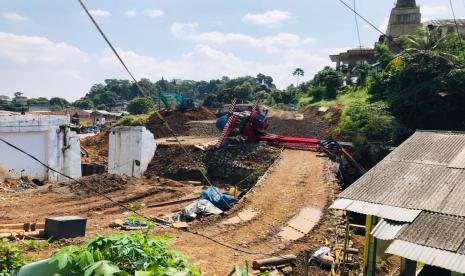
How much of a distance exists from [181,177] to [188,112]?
1584 cm

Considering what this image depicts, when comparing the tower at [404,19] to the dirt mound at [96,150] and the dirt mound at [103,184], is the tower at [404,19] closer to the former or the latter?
the dirt mound at [96,150]

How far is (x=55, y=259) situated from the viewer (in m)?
4.88

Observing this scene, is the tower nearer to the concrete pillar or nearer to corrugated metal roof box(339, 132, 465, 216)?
corrugated metal roof box(339, 132, 465, 216)

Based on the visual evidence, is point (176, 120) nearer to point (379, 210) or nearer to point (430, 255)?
point (379, 210)

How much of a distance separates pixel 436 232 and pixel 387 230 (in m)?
0.83

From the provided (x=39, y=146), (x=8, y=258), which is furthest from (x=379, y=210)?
(x=39, y=146)

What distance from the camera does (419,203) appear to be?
301 inches

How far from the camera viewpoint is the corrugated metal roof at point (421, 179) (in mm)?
7555

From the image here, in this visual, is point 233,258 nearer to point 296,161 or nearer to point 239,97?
point 296,161

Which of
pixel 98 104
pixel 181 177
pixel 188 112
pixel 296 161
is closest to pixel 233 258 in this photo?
pixel 296 161

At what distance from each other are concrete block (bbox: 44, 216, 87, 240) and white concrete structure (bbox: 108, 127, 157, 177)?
45.8ft

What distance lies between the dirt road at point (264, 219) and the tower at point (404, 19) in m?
43.0

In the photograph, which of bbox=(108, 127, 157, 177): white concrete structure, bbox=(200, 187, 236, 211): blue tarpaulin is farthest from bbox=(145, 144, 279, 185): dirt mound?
bbox=(200, 187, 236, 211): blue tarpaulin

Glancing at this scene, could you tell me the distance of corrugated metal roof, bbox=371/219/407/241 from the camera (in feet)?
23.2
